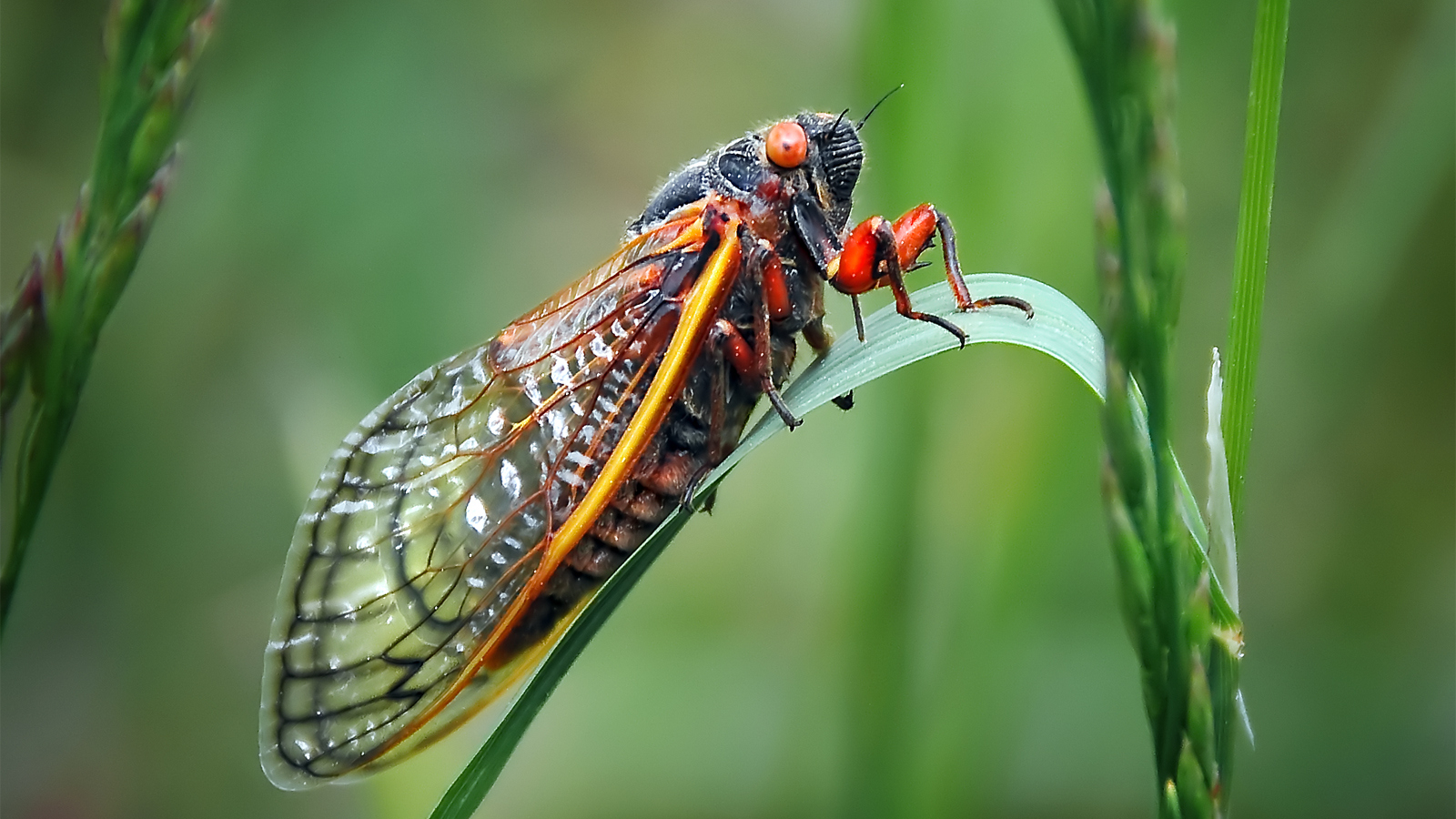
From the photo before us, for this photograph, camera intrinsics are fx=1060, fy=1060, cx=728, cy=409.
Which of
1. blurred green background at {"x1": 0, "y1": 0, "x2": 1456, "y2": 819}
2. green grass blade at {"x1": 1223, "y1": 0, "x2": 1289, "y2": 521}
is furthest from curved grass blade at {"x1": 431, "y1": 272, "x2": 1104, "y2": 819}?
blurred green background at {"x1": 0, "y1": 0, "x2": 1456, "y2": 819}

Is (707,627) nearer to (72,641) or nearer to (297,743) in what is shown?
(297,743)

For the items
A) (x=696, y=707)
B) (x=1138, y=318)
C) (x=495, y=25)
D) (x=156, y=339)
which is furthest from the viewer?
(x=495, y=25)

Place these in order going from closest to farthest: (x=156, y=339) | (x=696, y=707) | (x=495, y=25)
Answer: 1. (x=696, y=707)
2. (x=156, y=339)
3. (x=495, y=25)

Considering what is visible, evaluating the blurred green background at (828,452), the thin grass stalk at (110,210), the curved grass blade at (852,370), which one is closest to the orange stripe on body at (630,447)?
the curved grass blade at (852,370)

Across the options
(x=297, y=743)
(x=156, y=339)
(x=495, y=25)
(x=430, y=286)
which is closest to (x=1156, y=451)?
(x=297, y=743)

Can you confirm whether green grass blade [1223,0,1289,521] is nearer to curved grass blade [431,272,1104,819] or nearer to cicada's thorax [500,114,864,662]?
curved grass blade [431,272,1104,819]

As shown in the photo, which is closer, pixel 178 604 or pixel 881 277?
pixel 881 277

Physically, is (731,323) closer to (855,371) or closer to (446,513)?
(855,371)

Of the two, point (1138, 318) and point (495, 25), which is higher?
point (495, 25)
